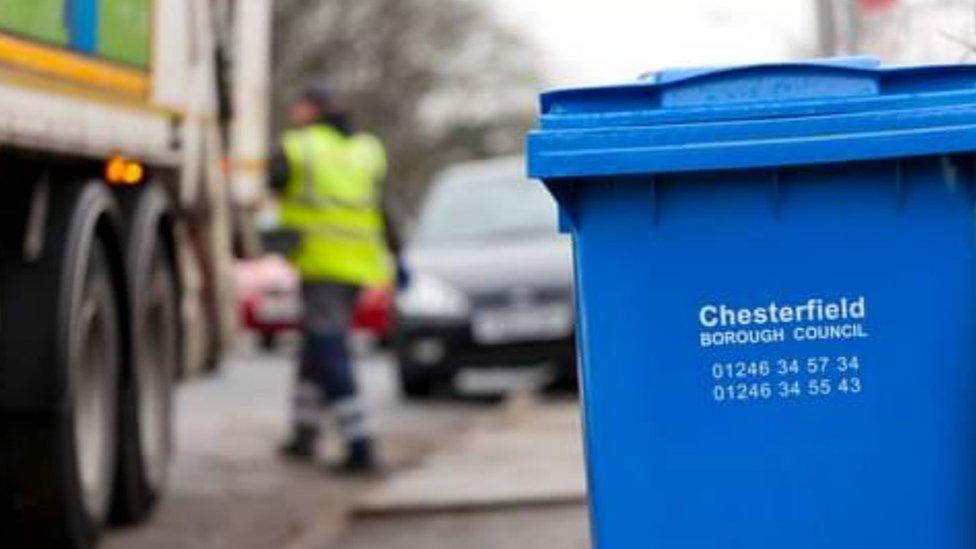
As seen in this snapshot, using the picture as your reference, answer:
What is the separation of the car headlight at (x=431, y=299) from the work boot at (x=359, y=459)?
138 inches

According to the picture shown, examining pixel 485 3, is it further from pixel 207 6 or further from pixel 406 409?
pixel 207 6

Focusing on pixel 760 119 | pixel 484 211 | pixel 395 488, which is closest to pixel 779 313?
pixel 760 119

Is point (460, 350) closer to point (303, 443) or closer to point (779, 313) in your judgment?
point (303, 443)

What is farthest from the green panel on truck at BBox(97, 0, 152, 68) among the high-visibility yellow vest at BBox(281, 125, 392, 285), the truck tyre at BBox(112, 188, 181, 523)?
the high-visibility yellow vest at BBox(281, 125, 392, 285)

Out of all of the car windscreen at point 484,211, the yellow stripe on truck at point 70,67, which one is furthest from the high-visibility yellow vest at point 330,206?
the car windscreen at point 484,211

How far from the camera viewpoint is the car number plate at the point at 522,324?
13648 mm

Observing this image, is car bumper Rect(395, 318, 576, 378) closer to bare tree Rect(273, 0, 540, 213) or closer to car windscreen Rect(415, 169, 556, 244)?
car windscreen Rect(415, 169, 556, 244)

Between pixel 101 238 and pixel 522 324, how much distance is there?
243 inches

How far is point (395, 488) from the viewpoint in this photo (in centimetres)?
920

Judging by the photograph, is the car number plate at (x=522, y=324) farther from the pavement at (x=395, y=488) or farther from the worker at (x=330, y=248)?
the worker at (x=330, y=248)

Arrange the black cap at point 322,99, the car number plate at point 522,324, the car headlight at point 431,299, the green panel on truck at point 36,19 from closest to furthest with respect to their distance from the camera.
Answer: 1. the green panel on truck at point 36,19
2. the black cap at point 322,99
3. the car number plate at point 522,324
4. the car headlight at point 431,299

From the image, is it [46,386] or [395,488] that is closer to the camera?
[46,386]

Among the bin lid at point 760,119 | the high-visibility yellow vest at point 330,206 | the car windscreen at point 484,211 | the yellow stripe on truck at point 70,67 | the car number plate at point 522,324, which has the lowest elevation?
the car number plate at point 522,324

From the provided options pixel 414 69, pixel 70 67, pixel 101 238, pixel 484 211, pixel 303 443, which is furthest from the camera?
pixel 414 69
